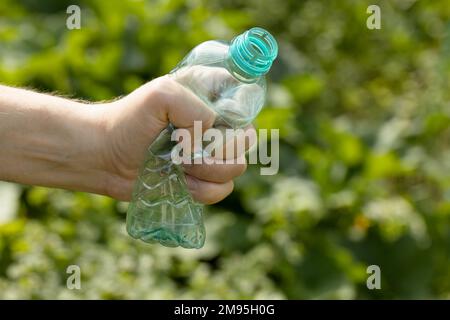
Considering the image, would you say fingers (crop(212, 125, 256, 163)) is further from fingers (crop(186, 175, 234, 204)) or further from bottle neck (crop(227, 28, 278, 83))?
bottle neck (crop(227, 28, 278, 83))

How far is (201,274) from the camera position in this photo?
3.83 m

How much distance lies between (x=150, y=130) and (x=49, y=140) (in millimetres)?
329

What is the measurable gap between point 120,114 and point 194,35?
8.04ft

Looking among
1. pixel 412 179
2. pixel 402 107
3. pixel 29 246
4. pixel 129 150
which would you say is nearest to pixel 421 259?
pixel 412 179

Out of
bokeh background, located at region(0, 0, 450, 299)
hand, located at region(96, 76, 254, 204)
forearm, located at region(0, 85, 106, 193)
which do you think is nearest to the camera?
hand, located at region(96, 76, 254, 204)

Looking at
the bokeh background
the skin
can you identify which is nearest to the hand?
the skin

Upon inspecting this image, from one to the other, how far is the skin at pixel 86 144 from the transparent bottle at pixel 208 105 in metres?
0.04

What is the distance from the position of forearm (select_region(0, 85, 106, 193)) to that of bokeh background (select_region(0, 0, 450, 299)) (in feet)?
3.22

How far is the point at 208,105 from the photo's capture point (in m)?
2.43

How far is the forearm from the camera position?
2.60m

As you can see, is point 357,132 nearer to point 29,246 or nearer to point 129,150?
point 29,246

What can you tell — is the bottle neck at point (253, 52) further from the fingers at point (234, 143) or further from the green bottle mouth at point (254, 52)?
the fingers at point (234, 143)
